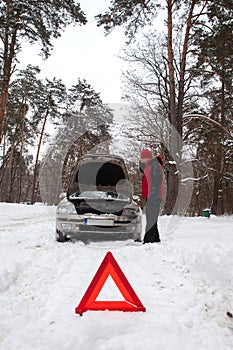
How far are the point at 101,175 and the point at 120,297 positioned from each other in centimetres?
430

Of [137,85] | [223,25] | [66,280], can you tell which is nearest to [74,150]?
[137,85]

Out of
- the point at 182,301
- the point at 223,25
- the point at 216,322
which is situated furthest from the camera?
the point at 223,25

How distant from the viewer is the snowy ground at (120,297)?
2.01 metres

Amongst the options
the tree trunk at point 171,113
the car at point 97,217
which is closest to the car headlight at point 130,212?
the car at point 97,217

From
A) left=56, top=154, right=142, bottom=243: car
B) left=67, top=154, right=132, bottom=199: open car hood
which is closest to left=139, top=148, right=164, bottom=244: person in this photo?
left=56, top=154, right=142, bottom=243: car

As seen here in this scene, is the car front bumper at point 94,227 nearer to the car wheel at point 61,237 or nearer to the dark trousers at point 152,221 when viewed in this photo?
the car wheel at point 61,237

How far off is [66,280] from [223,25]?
1143 cm

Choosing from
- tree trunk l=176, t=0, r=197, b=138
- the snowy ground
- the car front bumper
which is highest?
tree trunk l=176, t=0, r=197, b=138

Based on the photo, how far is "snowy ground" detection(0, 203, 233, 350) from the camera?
6.59 ft

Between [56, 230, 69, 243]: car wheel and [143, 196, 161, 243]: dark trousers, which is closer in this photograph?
[56, 230, 69, 243]: car wheel

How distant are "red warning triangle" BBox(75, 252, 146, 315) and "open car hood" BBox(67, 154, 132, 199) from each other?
3.71 metres

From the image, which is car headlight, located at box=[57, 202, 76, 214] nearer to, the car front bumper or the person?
the car front bumper

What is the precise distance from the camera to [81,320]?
7.39 feet

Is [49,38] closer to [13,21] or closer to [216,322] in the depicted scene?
[13,21]
